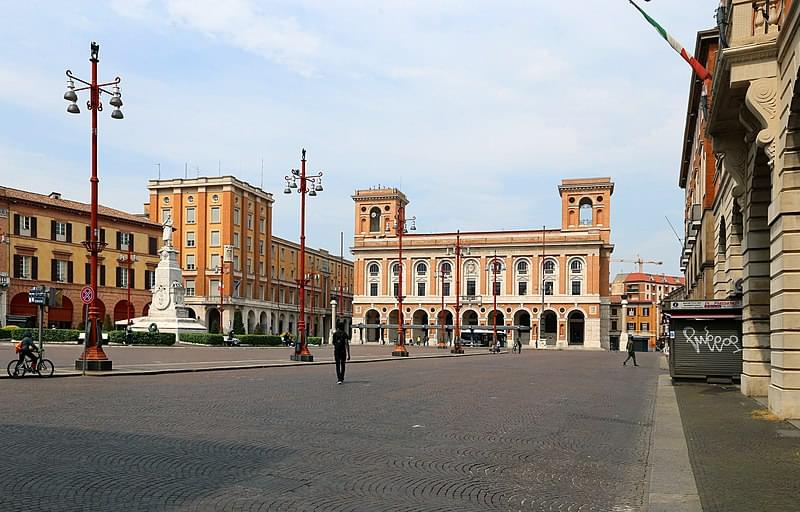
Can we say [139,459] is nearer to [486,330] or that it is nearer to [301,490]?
[301,490]

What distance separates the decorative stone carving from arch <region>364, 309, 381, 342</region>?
103766 mm

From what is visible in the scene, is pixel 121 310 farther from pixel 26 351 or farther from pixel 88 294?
pixel 26 351

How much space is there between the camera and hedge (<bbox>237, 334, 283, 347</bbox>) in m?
62.5

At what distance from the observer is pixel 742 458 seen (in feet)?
30.1

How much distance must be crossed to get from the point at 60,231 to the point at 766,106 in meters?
70.3

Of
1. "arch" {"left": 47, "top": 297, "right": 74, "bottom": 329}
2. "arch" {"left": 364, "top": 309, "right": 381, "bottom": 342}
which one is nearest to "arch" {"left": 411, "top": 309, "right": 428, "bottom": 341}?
"arch" {"left": 364, "top": 309, "right": 381, "bottom": 342}

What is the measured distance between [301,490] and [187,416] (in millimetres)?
6008

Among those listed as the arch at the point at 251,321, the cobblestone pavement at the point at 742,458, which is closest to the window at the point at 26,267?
the arch at the point at 251,321

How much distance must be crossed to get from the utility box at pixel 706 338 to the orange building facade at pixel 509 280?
263 ft

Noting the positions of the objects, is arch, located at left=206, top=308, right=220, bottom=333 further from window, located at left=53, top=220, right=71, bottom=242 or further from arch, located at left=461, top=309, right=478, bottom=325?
arch, located at left=461, top=309, right=478, bottom=325

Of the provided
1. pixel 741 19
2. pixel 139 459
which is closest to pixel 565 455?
pixel 139 459

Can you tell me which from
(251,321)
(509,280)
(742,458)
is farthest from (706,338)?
(509,280)

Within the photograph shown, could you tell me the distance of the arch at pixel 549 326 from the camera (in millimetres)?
108688

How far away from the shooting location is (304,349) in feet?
116
